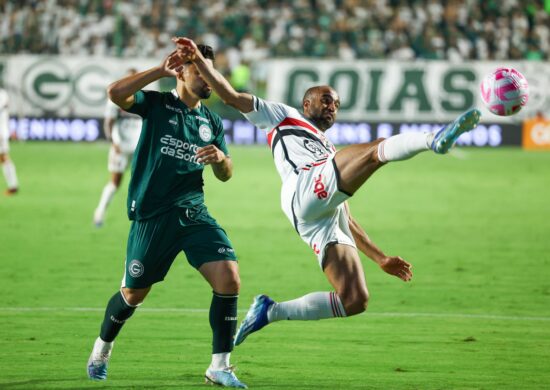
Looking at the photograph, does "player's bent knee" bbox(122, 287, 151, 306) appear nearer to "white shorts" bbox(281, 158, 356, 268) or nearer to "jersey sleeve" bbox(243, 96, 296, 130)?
"white shorts" bbox(281, 158, 356, 268)

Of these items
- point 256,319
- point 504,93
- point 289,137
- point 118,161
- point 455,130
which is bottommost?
point 256,319

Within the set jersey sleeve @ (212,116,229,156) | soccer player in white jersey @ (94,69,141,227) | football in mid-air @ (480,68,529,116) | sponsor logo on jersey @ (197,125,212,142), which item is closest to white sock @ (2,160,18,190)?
soccer player in white jersey @ (94,69,141,227)

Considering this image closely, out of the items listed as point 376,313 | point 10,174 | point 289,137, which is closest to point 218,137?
point 289,137

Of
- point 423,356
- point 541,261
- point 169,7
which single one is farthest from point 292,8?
point 423,356

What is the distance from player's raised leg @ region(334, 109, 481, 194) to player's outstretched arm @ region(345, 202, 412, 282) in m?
0.88

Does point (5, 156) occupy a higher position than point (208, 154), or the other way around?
point (208, 154)

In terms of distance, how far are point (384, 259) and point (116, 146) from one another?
9.23 m

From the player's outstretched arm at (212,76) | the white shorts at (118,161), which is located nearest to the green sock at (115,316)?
the player's outstretched arm at (212,76)

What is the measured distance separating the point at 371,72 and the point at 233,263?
24.3 m

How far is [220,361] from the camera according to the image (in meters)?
7.00

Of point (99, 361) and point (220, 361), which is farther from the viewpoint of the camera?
point (99, 361)

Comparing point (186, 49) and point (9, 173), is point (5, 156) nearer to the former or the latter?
point (9, 173)

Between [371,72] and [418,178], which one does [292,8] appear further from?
[418,178]

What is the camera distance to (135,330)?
29.6 ft
